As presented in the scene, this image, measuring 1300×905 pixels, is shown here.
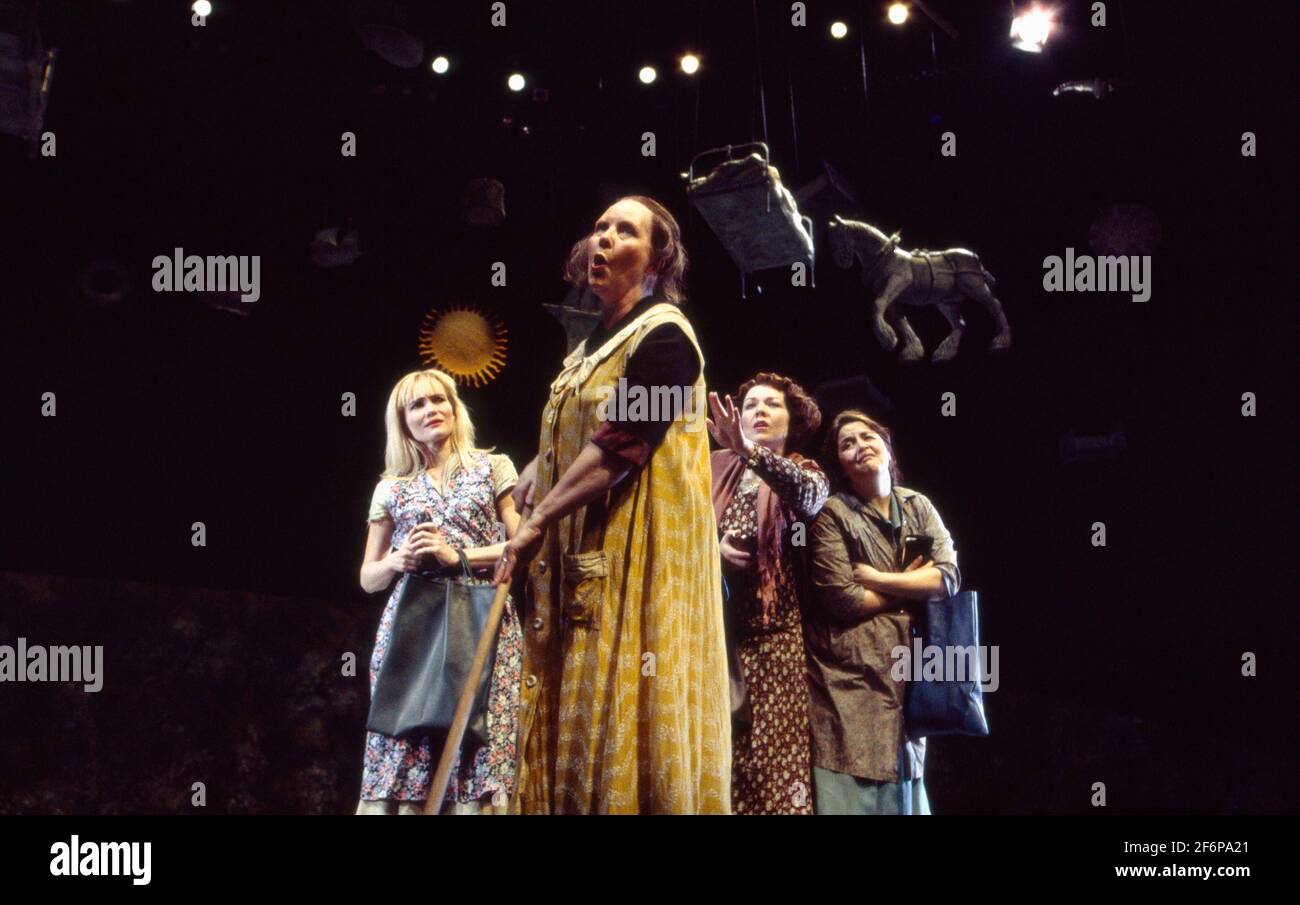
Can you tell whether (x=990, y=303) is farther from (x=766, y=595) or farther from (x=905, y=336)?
(x=766, y=595)

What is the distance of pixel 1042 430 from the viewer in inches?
187

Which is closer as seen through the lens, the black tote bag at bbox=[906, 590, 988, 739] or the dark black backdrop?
the black tote bag at bbox=[906, 590, 988, 739]

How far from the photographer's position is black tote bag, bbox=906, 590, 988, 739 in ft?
11.5

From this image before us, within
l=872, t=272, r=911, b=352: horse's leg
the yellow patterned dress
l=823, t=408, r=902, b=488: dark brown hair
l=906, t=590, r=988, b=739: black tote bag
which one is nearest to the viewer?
the yellow patterned dress

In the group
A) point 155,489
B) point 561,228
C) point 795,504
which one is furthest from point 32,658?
point 795,504

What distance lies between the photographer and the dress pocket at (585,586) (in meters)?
2.52

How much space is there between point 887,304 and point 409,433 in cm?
194

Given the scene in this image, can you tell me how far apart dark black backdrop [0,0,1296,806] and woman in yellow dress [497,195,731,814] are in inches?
85.2

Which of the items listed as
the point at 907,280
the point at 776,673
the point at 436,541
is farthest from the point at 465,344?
the point at 776,673

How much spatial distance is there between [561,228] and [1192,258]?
2543mm

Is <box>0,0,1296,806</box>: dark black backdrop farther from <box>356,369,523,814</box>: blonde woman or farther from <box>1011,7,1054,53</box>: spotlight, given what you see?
<box>356,369,523,814</box>: blonde woman

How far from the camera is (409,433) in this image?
12.4ft

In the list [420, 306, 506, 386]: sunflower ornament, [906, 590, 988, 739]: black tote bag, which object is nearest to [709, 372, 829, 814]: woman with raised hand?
[906, 590, 988, 739]: black tote bag

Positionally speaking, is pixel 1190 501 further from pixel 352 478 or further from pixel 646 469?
pixel 352 478
